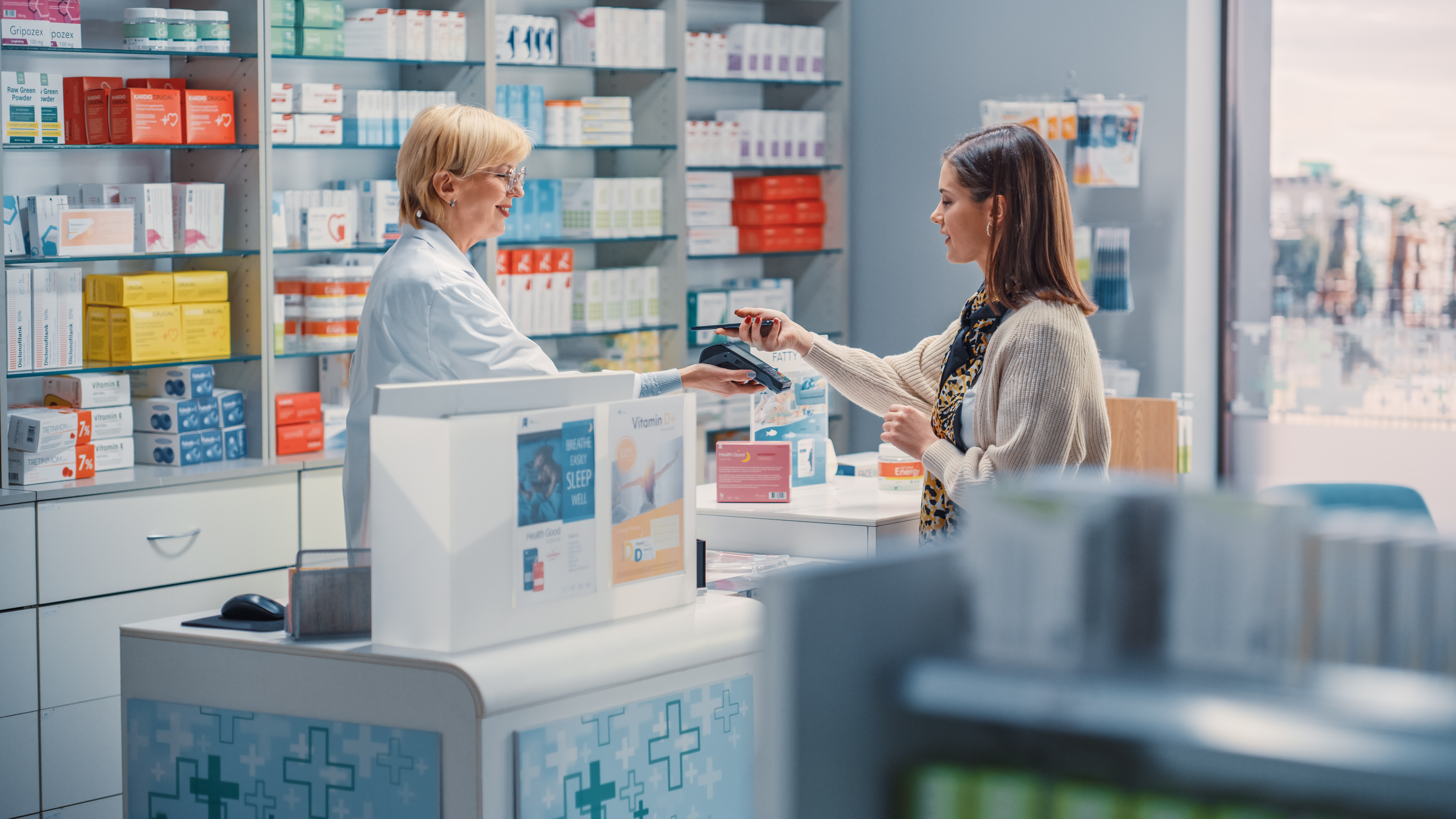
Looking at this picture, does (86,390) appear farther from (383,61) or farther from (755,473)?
(755,473)

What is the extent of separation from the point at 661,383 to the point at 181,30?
86.1 inches

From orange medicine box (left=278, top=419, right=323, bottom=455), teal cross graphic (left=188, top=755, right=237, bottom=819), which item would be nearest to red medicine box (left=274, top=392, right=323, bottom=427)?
orange medicine box (left=278, top=419, right=323, bottom=455)

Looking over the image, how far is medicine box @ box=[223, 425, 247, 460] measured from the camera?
4426 millimetres

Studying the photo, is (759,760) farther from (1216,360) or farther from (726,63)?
(726,63)

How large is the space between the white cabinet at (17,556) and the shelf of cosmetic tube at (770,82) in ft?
10.4

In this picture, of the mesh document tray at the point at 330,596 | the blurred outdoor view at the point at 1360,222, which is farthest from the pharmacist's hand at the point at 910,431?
the blurred outdoor view at the point at 1360,222

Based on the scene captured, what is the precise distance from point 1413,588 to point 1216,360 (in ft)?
16.3

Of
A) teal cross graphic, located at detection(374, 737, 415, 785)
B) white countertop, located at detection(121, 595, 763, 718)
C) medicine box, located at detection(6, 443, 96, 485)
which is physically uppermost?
medicine box, located at detection(6, 443, 96, 485)

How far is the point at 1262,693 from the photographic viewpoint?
780mm

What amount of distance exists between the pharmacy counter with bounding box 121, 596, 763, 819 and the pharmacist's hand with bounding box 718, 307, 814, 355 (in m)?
1.00

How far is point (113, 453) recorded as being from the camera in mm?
4191

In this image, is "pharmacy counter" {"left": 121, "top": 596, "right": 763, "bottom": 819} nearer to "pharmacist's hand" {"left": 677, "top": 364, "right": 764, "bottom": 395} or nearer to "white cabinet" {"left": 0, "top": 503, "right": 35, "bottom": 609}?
"pharmacist's hand" {"left": 677, "top": 364, "right": 764, "bottom": 395}

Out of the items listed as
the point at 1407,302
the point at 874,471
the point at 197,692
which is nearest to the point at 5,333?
the point at 197,692

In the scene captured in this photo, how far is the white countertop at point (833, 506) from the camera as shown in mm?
3230
